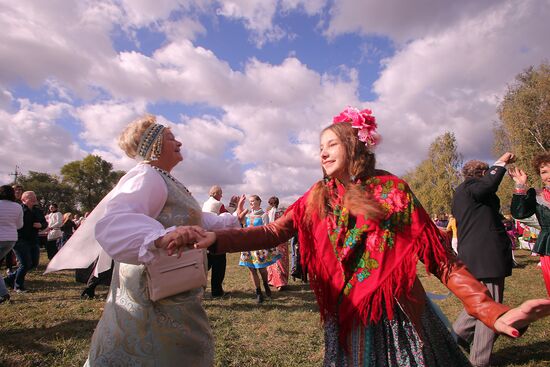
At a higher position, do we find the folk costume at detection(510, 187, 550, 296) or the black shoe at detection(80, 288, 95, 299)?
the folk costume at detection(510, 187, 550, 296)

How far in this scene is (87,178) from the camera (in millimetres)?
58250

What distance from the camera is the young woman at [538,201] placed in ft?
12.1

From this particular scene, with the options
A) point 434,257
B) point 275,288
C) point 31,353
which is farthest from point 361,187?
point 275,288

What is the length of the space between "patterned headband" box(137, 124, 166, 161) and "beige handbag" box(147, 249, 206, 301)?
750 millimetres

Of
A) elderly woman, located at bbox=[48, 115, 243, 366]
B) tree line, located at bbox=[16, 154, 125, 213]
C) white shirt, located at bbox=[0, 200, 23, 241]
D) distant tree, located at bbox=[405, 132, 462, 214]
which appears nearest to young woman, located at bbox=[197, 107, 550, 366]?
elderly woman, located at bbox=[48, 115, 243, 366]

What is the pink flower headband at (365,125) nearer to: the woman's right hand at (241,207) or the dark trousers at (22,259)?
the woman's right hand at (241,207)

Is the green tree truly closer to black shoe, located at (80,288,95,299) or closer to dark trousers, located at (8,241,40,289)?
dark trousers, located at (8,241,40,289)

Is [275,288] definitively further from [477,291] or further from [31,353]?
[477,291]

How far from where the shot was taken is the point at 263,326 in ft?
17.0

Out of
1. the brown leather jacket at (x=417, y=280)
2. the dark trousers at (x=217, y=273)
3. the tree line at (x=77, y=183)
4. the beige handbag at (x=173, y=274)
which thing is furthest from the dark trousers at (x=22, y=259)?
the tree line at (x=77, y=183)

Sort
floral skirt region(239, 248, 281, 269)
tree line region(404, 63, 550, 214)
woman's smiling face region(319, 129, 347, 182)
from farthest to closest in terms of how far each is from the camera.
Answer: tree line region(404, 63, 550, 214), floral skirt region(239, 248, 281, 269), woman's smiling face region(319, 129, 347, 182)

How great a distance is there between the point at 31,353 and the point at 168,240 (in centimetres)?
367

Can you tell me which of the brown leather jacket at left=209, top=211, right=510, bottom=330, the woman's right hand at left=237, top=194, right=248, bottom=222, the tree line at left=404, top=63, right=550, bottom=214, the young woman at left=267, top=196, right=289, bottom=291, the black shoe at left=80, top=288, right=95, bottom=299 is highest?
the tree line at left=404, top=63, right=550, bottom=214

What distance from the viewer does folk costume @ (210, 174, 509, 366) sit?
5.99ft
